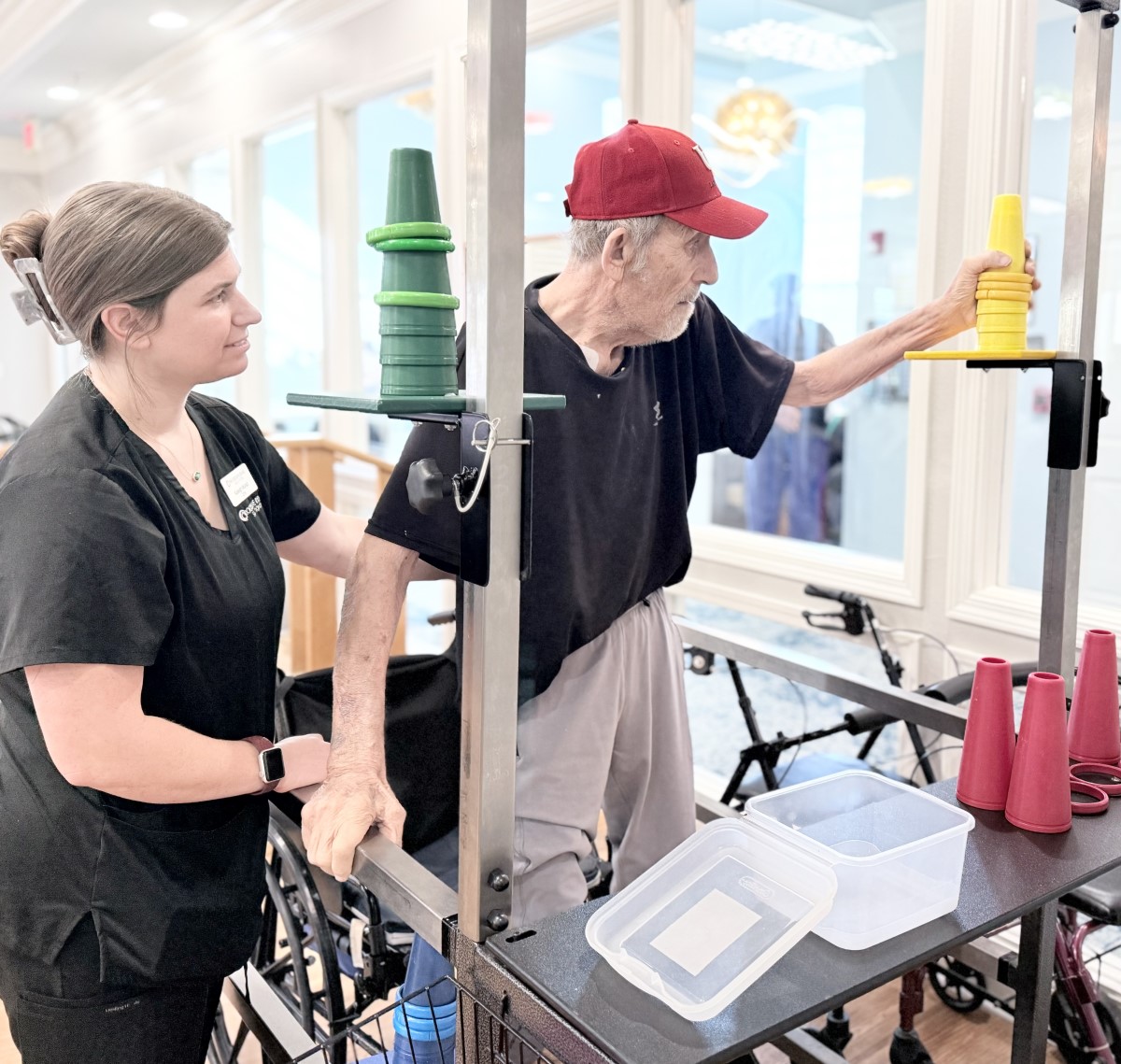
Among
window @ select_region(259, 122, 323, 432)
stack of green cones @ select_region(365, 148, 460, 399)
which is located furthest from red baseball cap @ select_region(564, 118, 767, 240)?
window @ select_region(259, 122, 323, 432)

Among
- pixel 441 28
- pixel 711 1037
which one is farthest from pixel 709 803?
pixel 441 28

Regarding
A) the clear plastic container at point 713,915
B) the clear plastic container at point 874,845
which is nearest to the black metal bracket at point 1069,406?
the clear plastic container at point 874,845

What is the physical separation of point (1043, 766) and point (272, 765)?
0.84 m

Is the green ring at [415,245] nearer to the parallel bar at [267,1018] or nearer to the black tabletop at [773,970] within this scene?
the black tabletop at [773,970]

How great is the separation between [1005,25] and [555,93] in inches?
52.4

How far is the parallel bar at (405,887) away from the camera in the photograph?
97 centimetres

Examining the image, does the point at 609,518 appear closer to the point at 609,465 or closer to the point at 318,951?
the point at 609,465

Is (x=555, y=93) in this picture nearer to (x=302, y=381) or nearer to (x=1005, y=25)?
(x=1005, y=25)

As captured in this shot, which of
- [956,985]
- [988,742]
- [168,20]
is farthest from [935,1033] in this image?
[168,20]

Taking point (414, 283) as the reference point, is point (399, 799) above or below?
below

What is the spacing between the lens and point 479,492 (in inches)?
33.2

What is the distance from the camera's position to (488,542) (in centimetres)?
85

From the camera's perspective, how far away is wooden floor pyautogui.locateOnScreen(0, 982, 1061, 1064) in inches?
81.4

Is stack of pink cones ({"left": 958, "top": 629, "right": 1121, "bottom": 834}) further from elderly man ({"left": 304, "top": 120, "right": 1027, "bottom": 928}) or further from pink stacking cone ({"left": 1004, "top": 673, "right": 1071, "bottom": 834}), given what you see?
elderly man ({"left": 304, "top": 120, "right": 1027, "bottom": 928})
